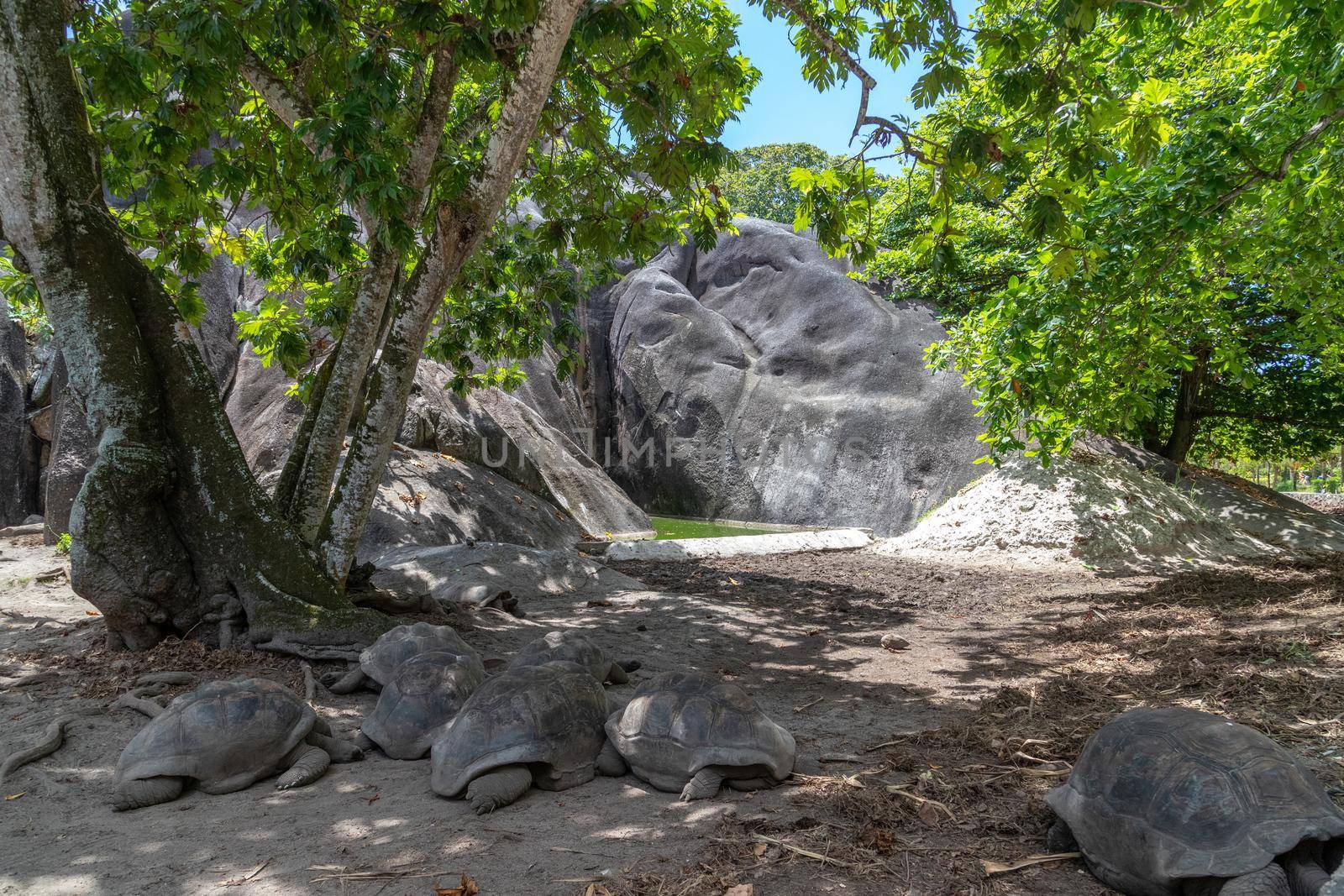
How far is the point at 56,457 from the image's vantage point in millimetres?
11445

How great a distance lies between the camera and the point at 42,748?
407cm

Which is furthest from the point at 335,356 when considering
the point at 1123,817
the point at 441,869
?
the point at 1123,817

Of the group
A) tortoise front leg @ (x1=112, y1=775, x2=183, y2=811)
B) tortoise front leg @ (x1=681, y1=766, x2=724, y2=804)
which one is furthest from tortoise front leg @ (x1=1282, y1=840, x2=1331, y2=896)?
tortoise front leg @ (x1=112, y1=775, x2=183, y2=811)

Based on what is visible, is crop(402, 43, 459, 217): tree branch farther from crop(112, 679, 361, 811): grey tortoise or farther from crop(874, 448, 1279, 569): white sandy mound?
crop(874, 448, 1279, 569): white sandy mound

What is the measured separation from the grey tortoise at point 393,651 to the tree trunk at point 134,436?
400 mm

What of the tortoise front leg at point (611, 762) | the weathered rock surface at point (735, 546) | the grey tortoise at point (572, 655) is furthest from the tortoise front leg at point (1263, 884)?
the weathered rock surface at point (735, 546)

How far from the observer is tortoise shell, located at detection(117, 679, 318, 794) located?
363cm

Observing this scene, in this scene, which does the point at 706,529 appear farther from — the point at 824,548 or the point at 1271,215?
the point at 1271,215

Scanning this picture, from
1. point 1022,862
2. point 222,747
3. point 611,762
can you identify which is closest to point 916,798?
point 1022,862

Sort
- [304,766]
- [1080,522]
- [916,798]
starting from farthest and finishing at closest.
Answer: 1. [1080,522]
2. [304,766]
3. [916,798]

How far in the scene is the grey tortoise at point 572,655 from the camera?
4.87 meters

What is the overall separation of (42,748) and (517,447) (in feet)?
34.1

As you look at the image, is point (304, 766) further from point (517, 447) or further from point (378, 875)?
point (517, 447)

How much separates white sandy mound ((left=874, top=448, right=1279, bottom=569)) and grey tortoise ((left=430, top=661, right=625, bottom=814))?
30.9ft
